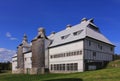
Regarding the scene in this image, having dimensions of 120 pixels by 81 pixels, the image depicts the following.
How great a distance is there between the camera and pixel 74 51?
4462cm

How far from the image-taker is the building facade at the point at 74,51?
43031 millimetres

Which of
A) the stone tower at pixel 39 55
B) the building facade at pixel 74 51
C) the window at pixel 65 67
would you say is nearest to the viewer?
the building facade at pixel 74 51

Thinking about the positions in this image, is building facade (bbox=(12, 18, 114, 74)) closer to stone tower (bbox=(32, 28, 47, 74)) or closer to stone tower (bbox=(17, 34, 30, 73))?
stone tower (bbox=(32, 28, 47, 74))

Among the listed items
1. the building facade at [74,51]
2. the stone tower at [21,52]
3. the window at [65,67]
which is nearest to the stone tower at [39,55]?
the building facade at [74,51]

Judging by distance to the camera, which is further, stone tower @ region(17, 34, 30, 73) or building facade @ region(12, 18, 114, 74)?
stone tower @ region(17, 34, 30, 73)

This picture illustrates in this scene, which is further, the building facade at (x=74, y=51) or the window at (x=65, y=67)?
the window at (x=65, y=67)

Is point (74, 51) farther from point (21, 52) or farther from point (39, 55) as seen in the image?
point (21, 52)

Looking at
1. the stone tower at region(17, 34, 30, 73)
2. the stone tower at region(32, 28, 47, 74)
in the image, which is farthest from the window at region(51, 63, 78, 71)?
the stone tower at region(17, 34, 30, 73)

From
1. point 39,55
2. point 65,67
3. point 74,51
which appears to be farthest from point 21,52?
point 74,51

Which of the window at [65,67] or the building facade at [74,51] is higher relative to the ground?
the building facade at [74,51]

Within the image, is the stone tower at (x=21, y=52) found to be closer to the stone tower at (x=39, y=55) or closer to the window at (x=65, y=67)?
the stone tower at (x=39, y=55)

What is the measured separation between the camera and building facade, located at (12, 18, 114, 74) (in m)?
43.0

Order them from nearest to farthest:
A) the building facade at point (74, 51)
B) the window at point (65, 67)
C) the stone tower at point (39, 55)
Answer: the building facade at point (74, 51) → the window at point (65, 67) → the stone tower at point (39, 55)

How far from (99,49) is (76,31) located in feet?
23.1
